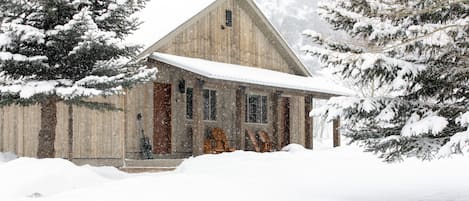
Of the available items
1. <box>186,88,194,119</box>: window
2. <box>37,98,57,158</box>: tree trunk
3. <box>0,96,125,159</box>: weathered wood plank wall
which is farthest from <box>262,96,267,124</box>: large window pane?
<box>37,98,57,158</box>: tree trunk

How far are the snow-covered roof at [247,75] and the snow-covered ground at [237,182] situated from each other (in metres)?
2.32

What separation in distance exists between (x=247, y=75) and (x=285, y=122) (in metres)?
5.53

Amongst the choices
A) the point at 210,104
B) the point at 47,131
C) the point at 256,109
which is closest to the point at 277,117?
the point at 256,109

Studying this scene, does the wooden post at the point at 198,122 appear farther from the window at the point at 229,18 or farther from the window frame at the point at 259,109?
the window frame at the point at 259,109

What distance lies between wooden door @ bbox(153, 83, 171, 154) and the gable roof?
1406 mm

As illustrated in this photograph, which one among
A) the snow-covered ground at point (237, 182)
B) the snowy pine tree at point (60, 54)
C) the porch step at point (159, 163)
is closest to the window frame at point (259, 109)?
the snow-covered ground at point (237, 182)

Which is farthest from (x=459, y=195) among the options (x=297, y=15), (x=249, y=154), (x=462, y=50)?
(x=297, y=15)

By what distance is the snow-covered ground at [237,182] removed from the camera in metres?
10.4

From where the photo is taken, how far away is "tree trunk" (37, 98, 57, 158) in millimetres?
14039

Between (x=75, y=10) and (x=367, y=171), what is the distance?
756cm

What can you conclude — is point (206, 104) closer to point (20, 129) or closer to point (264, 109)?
point (264, 109)

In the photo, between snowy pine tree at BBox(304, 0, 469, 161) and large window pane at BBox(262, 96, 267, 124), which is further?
large window pane at BBox(262, 96, 267, 124)

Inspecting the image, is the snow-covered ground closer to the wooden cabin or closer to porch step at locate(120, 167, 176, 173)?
porch step at locate(120, 167, 176, 173)

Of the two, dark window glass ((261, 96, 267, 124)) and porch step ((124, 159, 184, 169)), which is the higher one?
dark window glass ((261, 96, 267, 124))
